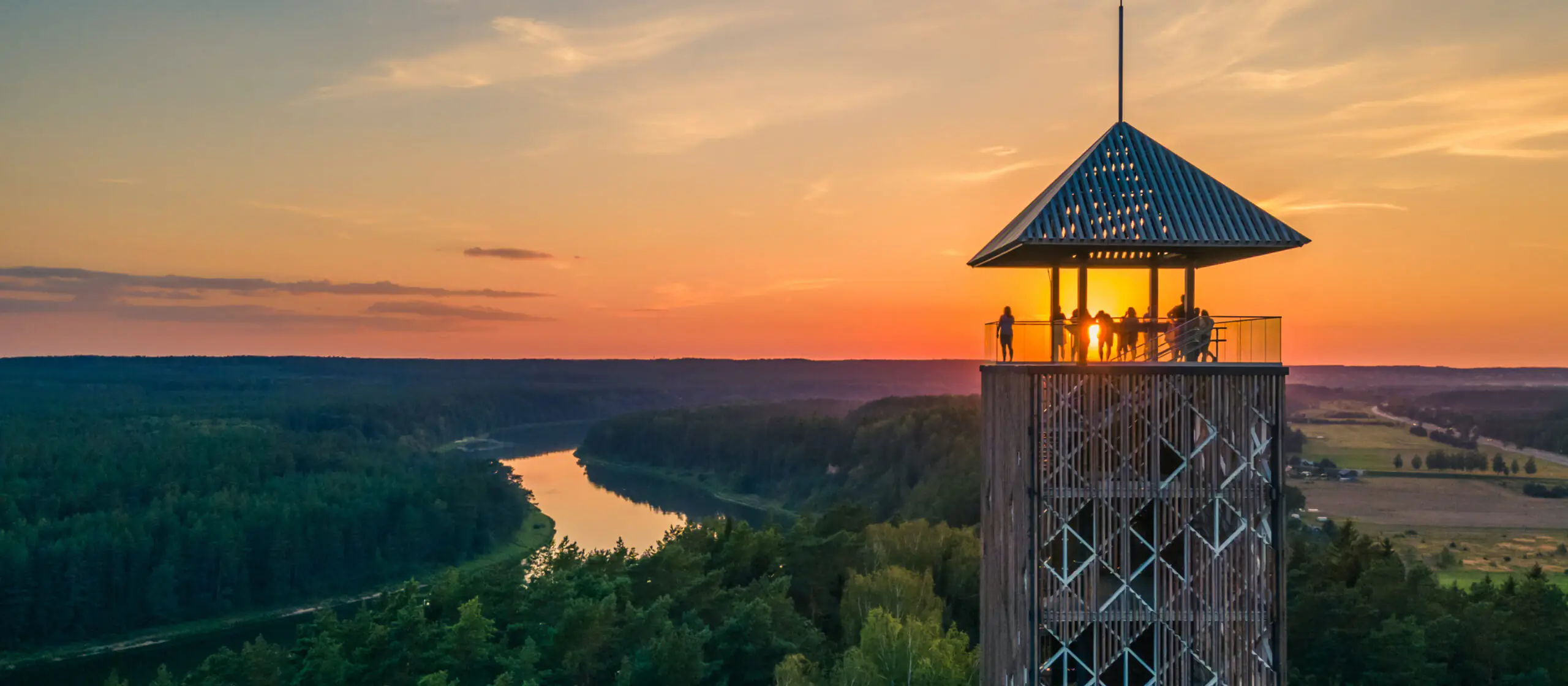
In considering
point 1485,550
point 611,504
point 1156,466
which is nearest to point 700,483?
point 611,504

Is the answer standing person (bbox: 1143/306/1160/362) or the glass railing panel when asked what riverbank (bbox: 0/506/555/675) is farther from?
standing person (bbox: 1143/306/1160/362)

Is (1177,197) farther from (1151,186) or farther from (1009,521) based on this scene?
(1009,521)

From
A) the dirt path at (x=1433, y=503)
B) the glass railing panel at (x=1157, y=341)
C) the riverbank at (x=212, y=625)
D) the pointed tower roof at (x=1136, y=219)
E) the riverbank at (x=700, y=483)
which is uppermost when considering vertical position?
Result: the pointed tower roof at (x=1136, y=219)

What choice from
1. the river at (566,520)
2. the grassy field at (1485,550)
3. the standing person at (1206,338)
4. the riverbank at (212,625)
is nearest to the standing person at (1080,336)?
the standing person at (1206,338)

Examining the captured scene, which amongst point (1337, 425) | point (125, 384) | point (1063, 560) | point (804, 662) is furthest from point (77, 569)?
point (125, 384)

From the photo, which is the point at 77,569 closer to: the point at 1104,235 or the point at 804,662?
the point at 804,662

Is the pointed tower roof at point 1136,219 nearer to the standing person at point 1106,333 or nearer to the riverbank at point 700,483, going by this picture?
the standing person at point 1106,333
